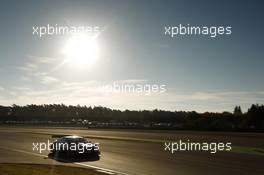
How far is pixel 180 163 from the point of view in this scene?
21734mm

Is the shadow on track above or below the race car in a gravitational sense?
below

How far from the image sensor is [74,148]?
25.4m

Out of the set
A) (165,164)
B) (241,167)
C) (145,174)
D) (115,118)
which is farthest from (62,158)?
(115,118)

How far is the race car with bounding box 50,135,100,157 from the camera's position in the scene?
2502 centimetres

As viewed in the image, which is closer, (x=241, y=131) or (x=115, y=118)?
(x=241, y=131)

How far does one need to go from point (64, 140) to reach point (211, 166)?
9.85 m

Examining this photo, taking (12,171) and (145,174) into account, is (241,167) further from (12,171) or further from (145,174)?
(12,171)
